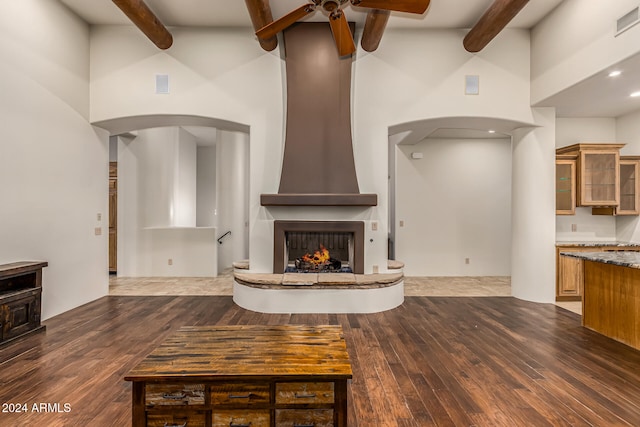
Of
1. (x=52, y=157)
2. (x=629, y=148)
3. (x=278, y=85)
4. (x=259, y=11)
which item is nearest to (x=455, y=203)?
(x=629, y=148)

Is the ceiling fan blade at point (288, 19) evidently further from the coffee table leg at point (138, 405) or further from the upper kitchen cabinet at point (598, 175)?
the upper kitchen cabinet at point (598, 175)

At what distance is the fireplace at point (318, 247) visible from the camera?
4711 mm

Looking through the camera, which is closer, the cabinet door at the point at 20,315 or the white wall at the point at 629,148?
the cabinet door at the point at 20,315

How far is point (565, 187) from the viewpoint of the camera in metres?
5.18

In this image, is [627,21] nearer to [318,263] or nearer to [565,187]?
[565,187]

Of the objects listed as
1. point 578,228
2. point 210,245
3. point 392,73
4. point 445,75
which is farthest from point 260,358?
point 578,228

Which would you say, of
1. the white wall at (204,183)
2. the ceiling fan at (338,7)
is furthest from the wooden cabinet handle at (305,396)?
the white wall at (204,183)

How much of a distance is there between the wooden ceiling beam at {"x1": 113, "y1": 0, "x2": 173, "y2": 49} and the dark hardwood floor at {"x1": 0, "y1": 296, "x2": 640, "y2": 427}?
3.81 m

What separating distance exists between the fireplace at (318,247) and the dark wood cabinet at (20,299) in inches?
110

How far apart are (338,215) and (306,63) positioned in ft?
7.52

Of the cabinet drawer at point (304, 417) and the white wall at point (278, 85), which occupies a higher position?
the white wall at point (278, 85)

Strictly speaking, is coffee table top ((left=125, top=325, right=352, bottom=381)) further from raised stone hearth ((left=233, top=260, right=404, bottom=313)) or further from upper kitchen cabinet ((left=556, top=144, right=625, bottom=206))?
upper kitchen cabinet ((left=556, top=144, right=625, bottom=206))

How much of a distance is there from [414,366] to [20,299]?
13.5 feet

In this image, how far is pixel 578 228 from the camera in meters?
5.37
